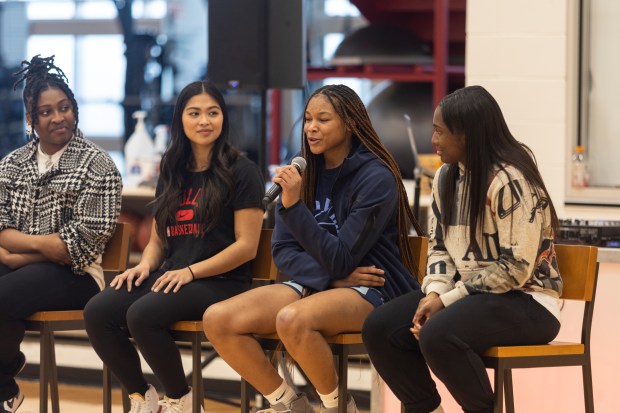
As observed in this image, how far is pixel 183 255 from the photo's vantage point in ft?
9.93

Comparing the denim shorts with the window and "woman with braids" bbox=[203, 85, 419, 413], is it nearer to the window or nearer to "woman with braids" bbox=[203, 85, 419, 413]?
"woman with braids" bbox=[203, 85, 419, 413]

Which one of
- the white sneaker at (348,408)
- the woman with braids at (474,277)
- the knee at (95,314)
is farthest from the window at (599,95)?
the knee at (95,314)

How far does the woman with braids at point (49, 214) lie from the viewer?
10.2 feet

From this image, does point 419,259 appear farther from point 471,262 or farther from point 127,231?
point 127,231

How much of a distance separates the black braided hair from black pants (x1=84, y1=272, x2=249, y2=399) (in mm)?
721

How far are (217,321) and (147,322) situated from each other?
241 millimetres

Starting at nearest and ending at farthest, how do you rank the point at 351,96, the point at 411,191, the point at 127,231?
the point at 351,96 → the point at 127,231 → the point at 411,191

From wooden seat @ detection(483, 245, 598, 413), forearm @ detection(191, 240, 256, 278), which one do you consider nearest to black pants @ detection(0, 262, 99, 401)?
forearm @ detection(191, 240, 256, 278)

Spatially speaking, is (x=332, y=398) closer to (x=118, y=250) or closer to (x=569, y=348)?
(x=569, y=348)

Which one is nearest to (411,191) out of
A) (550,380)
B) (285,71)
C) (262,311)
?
(285,71)

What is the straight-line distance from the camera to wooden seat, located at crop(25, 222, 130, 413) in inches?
120

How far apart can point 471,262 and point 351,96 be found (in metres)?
0.61

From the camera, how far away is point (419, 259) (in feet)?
9.33

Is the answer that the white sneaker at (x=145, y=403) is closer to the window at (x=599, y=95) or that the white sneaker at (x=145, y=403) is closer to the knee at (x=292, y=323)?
the knee at (x=292, y=323)
